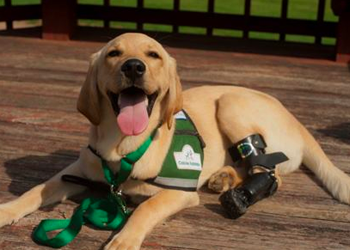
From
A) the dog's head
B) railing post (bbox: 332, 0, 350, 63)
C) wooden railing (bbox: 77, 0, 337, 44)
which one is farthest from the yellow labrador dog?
wooden railing (bbox: 77, 0, 337, 44)

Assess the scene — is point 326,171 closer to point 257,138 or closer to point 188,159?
point 257,138

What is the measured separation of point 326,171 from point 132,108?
1.32m

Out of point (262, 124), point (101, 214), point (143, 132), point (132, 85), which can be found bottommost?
point (101, 214)

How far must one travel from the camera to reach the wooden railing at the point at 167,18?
743 cm

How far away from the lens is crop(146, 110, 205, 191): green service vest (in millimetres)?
3049

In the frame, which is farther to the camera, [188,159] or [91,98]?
[188,159]

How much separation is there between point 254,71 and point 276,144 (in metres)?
2.94

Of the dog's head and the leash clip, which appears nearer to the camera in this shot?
the dog's head

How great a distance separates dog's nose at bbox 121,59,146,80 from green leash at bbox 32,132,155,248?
1.36 ft

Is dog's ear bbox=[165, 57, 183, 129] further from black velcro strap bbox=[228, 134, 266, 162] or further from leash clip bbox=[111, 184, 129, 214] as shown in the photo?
black velcro strap bbox=[228, 134, 266, 162]

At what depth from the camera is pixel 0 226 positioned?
2863 millimetres

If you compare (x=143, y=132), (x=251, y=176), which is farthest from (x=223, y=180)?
(x=143, y=132)

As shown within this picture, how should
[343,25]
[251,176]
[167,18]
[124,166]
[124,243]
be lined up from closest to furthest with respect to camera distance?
[124,243] < [124,166] < [251,176] < [343,25] < [167,18]

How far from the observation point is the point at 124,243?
2596 mm
